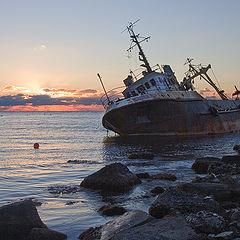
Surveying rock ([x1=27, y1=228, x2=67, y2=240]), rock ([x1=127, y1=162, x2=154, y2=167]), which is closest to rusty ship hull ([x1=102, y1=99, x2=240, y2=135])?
rock ([x1=127, y1=162, x2=154, y2=167])

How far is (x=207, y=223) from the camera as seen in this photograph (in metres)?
7.16

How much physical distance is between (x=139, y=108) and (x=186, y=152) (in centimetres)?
850

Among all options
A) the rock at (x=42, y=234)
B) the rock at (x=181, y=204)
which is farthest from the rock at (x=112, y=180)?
the rock at (x=42, y=234)

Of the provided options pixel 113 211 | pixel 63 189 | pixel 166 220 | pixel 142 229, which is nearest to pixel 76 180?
pixel 63 189

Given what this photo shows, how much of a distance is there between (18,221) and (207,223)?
4213 millimetres

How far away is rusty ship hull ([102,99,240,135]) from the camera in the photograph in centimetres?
3247

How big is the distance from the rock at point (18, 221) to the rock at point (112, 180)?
474cm

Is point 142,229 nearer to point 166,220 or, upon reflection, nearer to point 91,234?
point 166,220

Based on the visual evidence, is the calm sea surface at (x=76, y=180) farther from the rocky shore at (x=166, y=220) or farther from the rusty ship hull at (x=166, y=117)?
the rusty ship hull at (x=166, y=117)

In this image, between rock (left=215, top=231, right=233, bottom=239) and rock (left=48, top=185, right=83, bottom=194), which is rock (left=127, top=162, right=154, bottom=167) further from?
rock (left=215, top=231, right=233, bottom=239)

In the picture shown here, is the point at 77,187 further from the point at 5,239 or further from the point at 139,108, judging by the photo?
the point at 139,108

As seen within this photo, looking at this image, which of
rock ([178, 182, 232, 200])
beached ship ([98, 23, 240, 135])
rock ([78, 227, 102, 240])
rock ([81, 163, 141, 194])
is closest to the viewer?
rock ([78, 227, 102, 240])

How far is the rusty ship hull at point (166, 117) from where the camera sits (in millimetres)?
32469

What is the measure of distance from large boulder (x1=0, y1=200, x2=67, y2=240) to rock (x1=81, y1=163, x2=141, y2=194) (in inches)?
186
